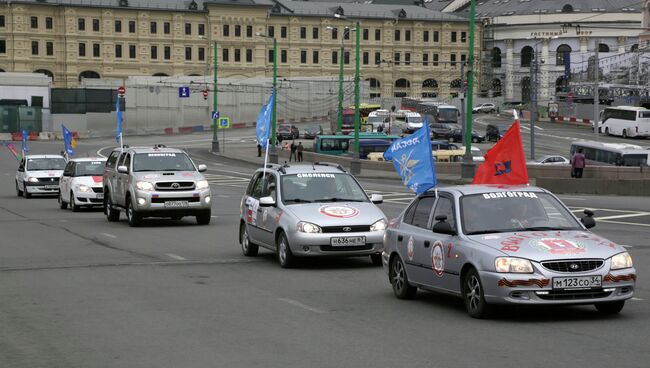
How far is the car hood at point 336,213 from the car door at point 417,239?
3195mm

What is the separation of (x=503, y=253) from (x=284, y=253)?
254 inches

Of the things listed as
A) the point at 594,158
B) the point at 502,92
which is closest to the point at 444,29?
the point at 502,92

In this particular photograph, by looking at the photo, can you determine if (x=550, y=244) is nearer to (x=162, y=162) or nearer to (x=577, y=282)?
(x=577, y=282)

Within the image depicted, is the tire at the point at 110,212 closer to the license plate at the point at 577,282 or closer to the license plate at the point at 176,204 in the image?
the license plate at the point at 176,204

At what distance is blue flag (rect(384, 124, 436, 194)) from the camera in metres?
17.9

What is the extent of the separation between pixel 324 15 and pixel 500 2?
28793 mm

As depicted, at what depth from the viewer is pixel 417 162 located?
1806 centimetres

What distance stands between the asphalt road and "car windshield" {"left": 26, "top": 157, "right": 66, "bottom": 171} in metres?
20.2

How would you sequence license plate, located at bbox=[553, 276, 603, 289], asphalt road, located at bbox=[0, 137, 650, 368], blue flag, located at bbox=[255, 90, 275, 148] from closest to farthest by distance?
asphalt road, located at bbox=[0, 137, 650, 368] → license plate, located at bbox=[553, 276, 603, 289] → blue flag, located at bbox=[255, 90, 275, 148]

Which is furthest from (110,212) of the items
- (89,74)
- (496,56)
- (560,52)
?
(496,56)

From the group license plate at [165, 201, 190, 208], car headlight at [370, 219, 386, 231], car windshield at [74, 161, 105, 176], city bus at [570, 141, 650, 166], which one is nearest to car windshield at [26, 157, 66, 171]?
car windshield at [74, 161, 105, 176]

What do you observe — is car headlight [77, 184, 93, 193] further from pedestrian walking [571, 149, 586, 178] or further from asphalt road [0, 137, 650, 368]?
pedestrian walking [571, 149, 586, 178]

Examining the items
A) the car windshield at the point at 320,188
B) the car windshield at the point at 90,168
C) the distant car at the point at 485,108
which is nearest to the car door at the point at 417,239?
the car windshield at the point at 320,188

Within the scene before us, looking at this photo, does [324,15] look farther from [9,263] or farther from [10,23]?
[9,263]
